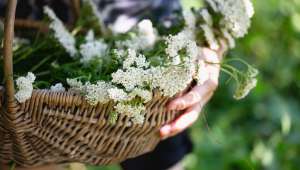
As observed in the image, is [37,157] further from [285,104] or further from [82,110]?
[285,104]

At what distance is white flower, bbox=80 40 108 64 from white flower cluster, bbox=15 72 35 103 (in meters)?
0.20

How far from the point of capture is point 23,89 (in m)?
0.96

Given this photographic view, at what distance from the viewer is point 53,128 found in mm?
1012

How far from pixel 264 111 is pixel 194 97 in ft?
4.28

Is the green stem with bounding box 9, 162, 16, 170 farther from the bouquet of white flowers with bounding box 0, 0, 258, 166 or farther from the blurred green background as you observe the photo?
the blurred green background

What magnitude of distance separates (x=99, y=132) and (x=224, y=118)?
138cm

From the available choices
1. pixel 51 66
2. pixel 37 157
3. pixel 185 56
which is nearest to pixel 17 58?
pixel 51 66

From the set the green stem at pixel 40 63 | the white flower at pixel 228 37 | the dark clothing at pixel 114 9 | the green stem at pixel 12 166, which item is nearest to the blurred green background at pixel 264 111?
the dark clothing at pixel 114 9

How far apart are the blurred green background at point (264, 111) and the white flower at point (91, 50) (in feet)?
3.15

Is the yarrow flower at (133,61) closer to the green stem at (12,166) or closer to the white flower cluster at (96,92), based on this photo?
the white flower cluster at (96,92)

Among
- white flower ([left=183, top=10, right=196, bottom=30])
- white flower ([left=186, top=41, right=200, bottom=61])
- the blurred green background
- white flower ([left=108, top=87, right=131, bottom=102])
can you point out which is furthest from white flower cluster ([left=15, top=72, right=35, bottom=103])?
the blurred green background

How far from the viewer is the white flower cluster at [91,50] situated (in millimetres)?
1173

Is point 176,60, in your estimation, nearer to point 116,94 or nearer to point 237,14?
point 116,94

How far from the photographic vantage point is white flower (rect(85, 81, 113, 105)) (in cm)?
98
